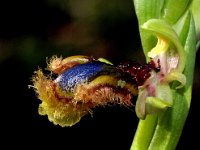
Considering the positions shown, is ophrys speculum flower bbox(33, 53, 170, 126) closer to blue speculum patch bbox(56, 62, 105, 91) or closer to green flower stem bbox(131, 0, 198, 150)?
blue speculum patch bbox(56, 62, 105, 91)

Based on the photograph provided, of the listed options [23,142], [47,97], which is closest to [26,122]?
[23,142]

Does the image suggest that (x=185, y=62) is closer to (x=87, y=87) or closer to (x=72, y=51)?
(x=87, y=87)

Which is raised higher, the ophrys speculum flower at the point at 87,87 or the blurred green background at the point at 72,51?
the blurred green background at the point at 72,51

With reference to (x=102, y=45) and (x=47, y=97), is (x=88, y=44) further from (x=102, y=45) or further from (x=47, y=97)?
(x=47, y=97)

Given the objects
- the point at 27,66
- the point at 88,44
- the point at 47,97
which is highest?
the point at 88,44

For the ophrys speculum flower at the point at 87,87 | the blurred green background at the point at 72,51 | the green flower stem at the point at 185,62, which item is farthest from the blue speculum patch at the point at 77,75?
the blurred green background at the point at 72,51

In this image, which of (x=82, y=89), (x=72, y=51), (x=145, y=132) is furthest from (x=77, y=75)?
(x=72, y=51)

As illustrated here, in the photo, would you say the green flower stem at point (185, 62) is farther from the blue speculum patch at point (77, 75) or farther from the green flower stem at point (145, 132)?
the blue speculum patch at point (77, 75)

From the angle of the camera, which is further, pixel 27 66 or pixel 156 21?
pixel 27 66
